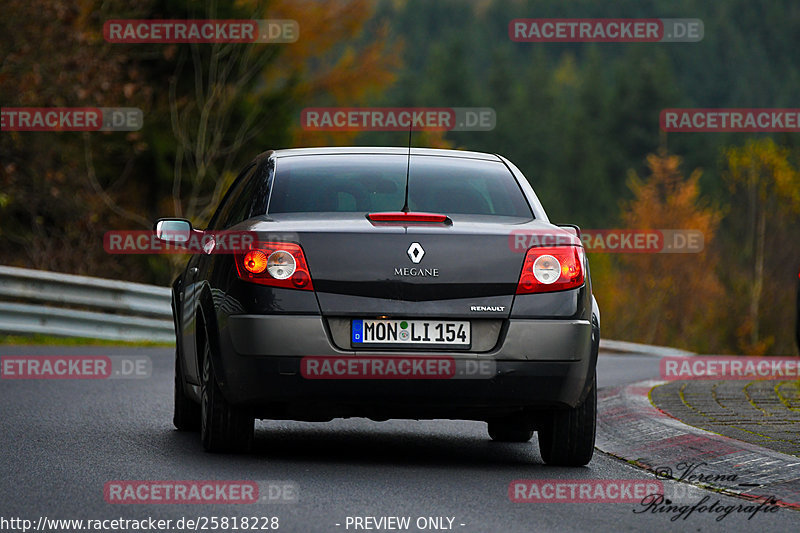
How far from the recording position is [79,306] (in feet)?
59.6

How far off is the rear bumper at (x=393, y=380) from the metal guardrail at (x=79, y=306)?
10.1 metres

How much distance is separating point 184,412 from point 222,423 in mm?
1381

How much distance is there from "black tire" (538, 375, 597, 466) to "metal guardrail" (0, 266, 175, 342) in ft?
33.9

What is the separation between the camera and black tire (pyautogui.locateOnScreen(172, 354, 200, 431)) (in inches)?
337

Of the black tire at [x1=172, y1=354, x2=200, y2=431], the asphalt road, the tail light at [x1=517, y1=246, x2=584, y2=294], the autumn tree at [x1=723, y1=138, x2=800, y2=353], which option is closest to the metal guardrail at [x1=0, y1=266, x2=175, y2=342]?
the asphalt road

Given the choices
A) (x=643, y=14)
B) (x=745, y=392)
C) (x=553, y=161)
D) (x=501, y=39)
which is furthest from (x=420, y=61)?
(x=745, y=392)
